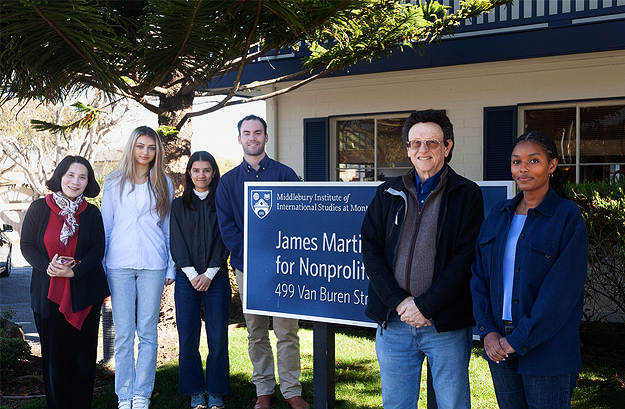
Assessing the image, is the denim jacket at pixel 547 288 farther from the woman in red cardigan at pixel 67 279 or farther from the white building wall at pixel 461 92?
the white building wall at pixel 461 92

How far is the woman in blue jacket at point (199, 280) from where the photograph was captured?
12.9ft

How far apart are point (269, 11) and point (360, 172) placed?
4427mm

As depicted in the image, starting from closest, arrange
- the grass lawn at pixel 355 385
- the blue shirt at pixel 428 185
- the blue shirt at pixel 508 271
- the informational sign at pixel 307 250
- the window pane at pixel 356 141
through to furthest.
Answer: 1. the blue shirt at pixel 508 271
2. the blue shirt at pixel 428 185
3. the informational sign at pixel 307 250
4. the grass lawn at pixel 355 385
5. the window pane at pixel 356 141

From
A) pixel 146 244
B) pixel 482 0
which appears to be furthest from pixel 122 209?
pixel 482 0

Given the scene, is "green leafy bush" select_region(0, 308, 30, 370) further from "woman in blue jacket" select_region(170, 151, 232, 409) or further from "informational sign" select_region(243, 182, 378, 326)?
"informational sign" select_region(243, 182, 378, 326)

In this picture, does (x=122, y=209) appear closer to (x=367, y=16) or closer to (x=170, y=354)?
(x=170, y=354)

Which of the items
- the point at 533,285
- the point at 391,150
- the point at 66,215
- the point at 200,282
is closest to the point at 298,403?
the point at 200,282

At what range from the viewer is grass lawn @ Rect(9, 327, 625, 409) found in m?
4.19

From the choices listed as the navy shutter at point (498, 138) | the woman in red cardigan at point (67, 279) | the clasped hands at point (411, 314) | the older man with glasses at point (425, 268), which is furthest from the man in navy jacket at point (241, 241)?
the navy shutter at point (498, 138)

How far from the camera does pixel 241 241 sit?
396 cm

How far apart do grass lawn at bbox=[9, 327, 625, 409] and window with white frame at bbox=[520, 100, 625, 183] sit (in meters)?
2.93

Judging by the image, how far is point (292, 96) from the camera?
8.77 metres

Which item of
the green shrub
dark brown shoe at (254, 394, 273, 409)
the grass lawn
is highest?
the green shrub

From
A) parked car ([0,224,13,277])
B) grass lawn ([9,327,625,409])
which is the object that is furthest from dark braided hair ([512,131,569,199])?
parked car ([0,224,13,277])
